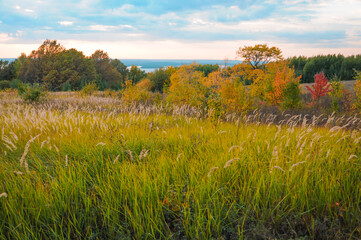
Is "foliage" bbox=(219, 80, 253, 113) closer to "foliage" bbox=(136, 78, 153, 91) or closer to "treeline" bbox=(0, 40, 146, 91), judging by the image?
"foliage" bbox=(136, 78, 153, 91)

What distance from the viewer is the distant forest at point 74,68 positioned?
46719mm

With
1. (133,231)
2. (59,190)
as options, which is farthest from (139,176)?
(59,190)

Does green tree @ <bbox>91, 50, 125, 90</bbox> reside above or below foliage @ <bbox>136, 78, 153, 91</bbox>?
above

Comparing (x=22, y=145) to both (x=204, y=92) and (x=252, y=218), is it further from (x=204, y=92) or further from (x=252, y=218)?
(x=204, y=92)

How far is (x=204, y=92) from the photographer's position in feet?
45.0

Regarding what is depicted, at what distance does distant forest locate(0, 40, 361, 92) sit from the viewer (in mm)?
46719

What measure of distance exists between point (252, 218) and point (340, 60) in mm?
55495

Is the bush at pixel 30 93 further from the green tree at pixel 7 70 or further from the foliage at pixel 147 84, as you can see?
the green tree at pixel 7 70

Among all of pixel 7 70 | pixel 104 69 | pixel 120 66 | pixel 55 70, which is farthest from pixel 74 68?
pixel 120 66

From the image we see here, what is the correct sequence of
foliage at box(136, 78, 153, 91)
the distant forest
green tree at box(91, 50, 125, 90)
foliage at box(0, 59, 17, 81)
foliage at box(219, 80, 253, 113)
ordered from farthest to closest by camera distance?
green tree at box(91, 50, 125, 90) < foliage at box(0, 59, 17, 81) < the distant forest < foliage at box(136, 78, 153, 91) < foliage at box(219, 80, 253, 113)

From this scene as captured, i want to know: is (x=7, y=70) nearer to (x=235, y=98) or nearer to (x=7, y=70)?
(x=7, y=70)

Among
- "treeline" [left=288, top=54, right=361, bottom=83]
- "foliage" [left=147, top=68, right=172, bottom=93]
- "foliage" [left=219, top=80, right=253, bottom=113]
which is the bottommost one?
"foliage" [left=219, top=80, right=253, bottom=113]

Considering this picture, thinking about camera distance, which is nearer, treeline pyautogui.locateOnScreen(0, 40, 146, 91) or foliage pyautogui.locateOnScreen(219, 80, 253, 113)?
foliage pyautogui.locateOnScreen(219, 80, 253, 113)

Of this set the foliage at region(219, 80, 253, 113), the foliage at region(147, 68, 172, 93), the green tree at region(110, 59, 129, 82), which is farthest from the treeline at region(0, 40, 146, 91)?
the foliage at region(219, 80, 253, 113)
